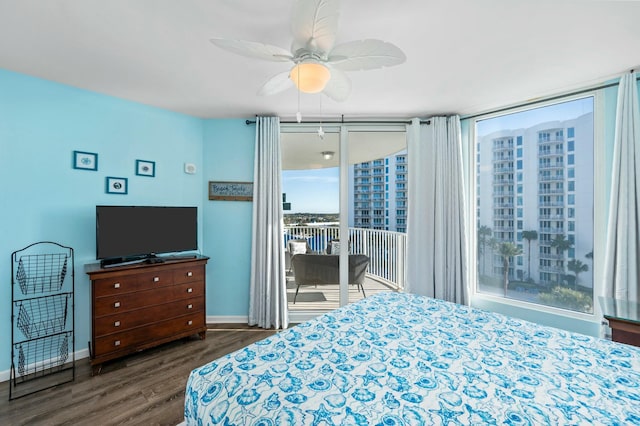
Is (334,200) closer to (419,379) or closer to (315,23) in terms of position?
(315,23)

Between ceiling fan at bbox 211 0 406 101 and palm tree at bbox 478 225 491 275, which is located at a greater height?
ceiling fan at bbox 211 0 406 101

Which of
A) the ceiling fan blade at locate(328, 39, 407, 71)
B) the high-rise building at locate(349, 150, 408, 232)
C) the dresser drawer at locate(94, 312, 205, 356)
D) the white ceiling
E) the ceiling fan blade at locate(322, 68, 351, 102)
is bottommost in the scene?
the dresser drawer at locate(94, 312, 205, 356)

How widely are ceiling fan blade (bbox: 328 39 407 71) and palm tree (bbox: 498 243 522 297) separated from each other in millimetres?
2733

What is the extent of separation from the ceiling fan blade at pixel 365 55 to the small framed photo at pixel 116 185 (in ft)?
8.57

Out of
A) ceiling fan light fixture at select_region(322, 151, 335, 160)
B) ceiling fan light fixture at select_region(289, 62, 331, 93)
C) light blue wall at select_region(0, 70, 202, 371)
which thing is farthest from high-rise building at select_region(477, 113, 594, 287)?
light blue wall at select_region(0, 70, 202, 371)

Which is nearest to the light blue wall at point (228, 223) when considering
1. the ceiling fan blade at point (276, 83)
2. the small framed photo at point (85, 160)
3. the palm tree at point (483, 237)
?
the small framed photo at point (85, 160)

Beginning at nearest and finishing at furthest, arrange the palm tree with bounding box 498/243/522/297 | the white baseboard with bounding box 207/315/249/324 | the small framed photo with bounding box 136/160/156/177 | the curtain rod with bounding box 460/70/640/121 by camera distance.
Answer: the curtain rod with bounding box 460/70/640/121 < the small framed photo with bounding box 136/160/156/177 < the palm tree with bounding box 498/243/522/297 < the white baseboard with bounding box 207/315/249/324

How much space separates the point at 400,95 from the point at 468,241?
1959 millimetres

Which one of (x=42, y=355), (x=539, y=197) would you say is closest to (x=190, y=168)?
(x=42, y=355)

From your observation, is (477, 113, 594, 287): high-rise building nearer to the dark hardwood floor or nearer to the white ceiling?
the white ceiling

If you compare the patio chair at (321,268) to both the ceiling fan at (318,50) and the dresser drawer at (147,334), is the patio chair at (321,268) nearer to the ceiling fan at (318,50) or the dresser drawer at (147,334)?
the dresser drawer at (147,334)

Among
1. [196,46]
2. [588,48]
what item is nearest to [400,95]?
[588,48]

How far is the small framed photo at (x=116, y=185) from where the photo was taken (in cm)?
294

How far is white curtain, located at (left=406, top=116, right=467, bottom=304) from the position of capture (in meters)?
3.41
